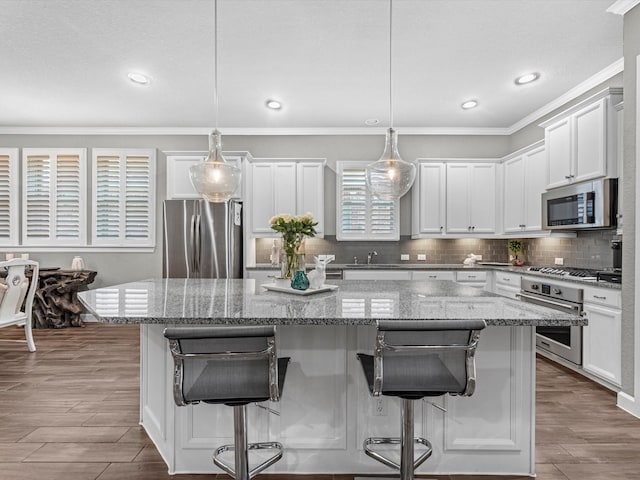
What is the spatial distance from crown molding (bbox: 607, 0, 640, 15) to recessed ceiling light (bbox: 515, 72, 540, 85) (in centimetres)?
100

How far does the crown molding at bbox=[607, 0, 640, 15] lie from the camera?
2.67m

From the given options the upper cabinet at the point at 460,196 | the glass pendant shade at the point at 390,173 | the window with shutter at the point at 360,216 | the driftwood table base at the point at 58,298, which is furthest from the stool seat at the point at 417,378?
the driftwood table base at the point at 58,298

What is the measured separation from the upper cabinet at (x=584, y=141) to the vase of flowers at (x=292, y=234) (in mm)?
2654

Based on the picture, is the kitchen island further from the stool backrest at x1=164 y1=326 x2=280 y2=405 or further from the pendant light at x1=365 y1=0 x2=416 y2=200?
the pendant light at x1=365 y1=0 x2=416 y2=200

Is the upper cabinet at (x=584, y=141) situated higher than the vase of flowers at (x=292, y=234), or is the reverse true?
the upper cabinet at (x=584, y=141)

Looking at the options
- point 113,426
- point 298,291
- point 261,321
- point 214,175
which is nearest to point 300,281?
point 298,291

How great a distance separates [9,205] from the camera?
556 cm

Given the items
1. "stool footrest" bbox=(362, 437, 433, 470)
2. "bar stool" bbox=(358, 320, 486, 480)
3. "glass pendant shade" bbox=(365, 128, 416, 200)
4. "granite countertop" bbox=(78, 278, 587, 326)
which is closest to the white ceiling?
"glass pendant shade" bbox=(365, 128, 416, 200)

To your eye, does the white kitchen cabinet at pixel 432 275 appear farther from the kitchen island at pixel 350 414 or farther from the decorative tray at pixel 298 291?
the kitchen island at pixel 350 414

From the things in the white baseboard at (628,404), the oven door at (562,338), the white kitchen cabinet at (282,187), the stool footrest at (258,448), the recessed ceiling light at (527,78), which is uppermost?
the recessed ceiling light at (527,78)

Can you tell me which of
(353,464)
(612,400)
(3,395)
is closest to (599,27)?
(612,400)

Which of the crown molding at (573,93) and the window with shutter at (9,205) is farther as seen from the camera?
the window with shutter at (9,205)

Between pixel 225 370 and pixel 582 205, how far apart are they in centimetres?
353

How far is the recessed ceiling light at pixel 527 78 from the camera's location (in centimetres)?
380
